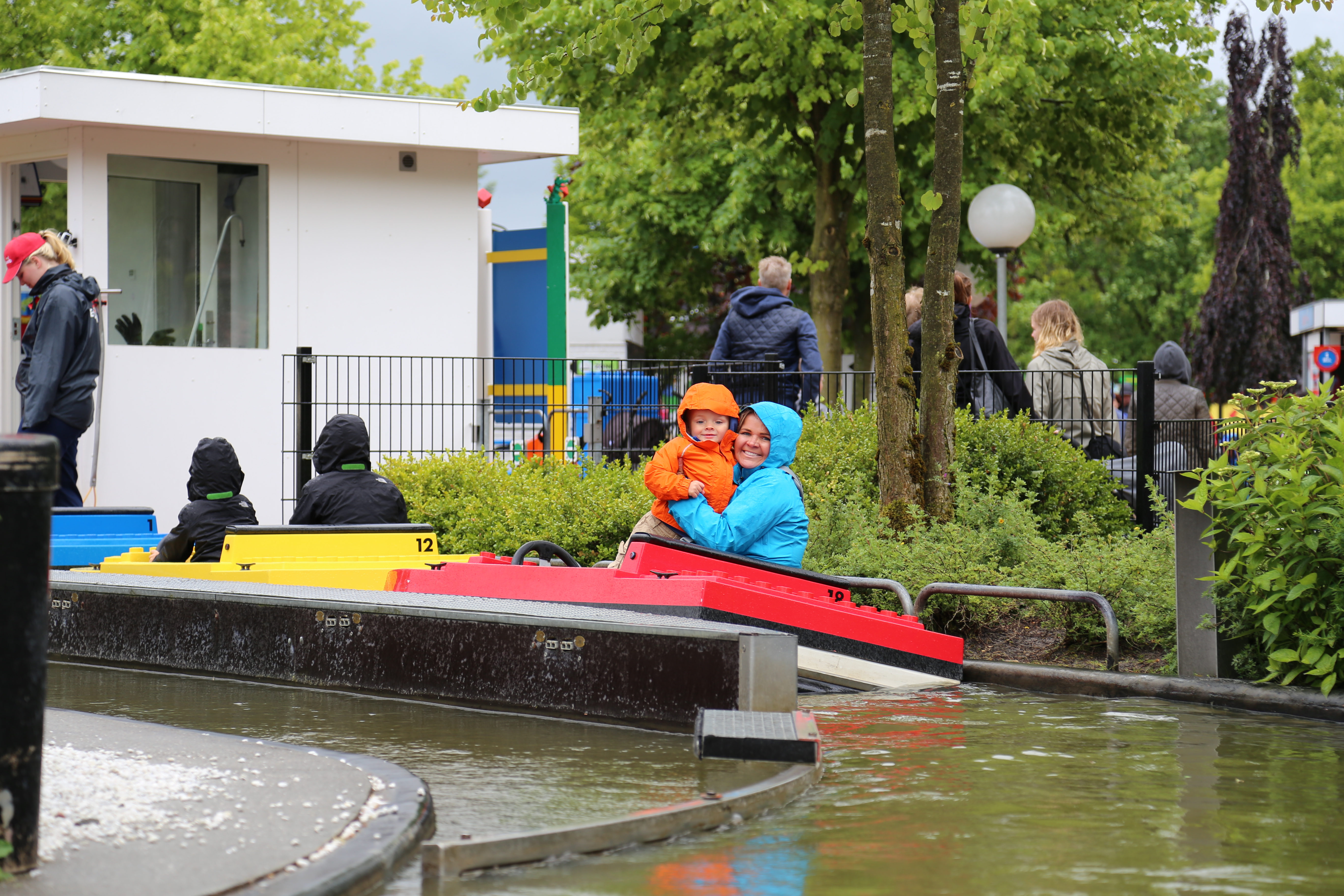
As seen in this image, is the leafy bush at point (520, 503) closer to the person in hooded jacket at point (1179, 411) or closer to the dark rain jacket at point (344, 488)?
the dark rain jacket at point (344, 488)

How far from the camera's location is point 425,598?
727 cm

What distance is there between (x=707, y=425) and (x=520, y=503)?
13.0 feet

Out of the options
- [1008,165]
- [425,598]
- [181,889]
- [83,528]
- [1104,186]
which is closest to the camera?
[181,889]

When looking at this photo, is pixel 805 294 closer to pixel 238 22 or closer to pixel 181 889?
pixel 238 22

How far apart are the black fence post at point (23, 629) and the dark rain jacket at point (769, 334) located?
10134mm

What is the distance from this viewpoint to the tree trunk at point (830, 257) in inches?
971

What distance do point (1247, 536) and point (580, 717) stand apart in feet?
9.96

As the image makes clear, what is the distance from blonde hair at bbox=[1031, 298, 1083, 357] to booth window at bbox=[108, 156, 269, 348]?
7.75 m

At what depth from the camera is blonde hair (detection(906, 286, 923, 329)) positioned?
1248 cm

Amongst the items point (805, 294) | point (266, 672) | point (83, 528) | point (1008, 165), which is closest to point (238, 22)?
point (805, 294)

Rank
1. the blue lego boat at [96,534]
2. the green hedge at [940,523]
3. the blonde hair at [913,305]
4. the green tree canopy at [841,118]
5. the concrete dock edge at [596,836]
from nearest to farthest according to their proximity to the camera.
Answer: the concrete dock edge at [596,836], the green hedge at [940,523], the blue lego boat at [96,534], the blonde hair at [913,305], the green tree canopy at [841,118]

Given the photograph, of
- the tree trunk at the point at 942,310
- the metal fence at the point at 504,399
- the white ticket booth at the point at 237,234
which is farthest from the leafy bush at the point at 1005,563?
the white ticket booth at the point at 237,234

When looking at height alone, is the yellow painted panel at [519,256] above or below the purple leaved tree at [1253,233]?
below

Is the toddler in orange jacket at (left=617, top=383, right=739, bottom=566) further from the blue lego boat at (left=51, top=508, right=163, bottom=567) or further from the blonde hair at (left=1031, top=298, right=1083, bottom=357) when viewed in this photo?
the blonde hair at (left=1031, top=298, right=1083, bottom=357)
